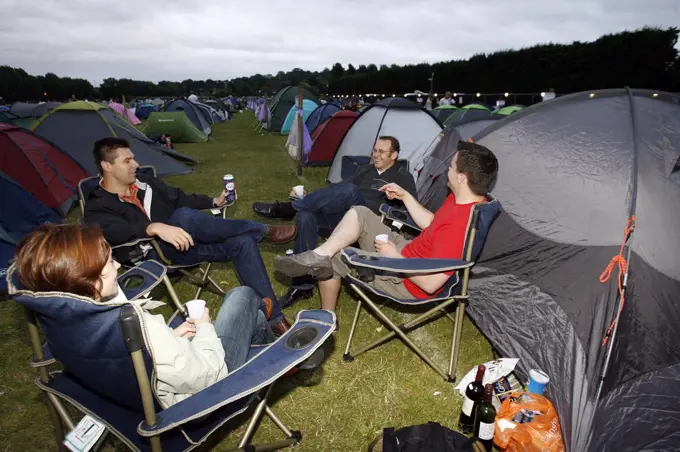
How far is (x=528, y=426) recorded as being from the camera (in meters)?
2.27

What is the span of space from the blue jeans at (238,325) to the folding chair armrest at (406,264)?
0.68 metres

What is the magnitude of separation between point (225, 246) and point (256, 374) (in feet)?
6.29

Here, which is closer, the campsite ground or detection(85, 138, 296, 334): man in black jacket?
the campsite ground

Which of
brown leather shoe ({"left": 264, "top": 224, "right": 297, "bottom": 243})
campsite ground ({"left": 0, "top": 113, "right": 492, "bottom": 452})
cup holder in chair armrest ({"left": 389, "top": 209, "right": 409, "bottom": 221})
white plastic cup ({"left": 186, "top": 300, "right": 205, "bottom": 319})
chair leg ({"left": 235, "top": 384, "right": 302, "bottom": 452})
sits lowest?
campsite ground ({"left": 0, "top": 113, "right": 492, "bottom": 452})

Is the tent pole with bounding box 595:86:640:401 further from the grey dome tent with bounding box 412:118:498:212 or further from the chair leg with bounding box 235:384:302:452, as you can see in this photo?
the grey dome tent with bounding box 412:118:498:212

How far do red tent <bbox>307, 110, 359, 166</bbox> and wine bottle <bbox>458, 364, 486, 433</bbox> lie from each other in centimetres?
888

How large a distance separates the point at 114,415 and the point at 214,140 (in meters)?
16.4

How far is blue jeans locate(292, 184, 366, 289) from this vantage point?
3.82m

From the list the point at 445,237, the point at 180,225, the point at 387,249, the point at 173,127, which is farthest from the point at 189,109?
→ the point at 445,237

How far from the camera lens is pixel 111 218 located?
3225mm

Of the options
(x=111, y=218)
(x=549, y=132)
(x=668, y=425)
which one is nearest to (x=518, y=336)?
A: (x=668, y=425)

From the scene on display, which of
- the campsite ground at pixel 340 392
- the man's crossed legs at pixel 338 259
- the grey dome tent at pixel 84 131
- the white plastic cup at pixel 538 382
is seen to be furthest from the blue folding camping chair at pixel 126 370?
the grey dome tent at pixel 84 131

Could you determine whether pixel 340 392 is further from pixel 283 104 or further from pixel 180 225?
pixel 283 104

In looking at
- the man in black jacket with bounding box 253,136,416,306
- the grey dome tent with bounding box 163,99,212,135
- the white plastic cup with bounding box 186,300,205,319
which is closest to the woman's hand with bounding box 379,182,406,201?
the man in black jacket with bounding box 253,136,416,306
